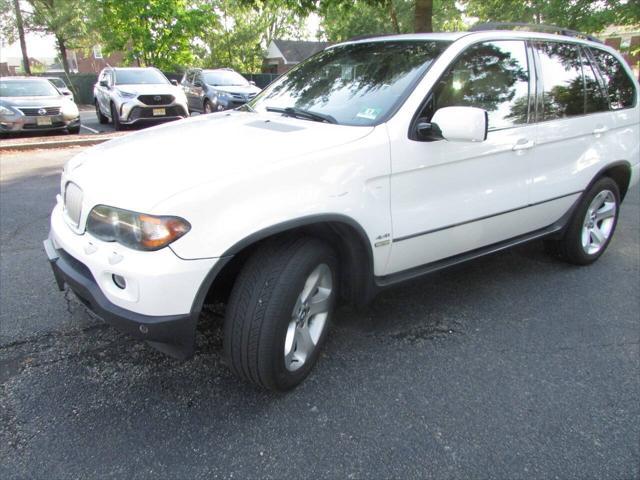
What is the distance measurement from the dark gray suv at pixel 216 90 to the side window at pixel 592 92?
34.9 feet

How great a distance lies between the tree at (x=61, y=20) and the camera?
2802 cm

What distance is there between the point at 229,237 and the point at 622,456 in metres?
1.95

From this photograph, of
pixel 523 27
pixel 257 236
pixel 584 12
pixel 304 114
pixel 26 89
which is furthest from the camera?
pixel 584 12

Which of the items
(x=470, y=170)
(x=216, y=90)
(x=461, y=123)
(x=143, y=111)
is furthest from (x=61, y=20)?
(x=461, y=123)

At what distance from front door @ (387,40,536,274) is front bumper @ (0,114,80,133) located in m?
10.6

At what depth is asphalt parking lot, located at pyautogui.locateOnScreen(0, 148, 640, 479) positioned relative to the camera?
209 centimetres

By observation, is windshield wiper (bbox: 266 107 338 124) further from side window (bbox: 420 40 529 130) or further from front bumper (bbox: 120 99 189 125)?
front bumper (bbox: 120 99 189 125)

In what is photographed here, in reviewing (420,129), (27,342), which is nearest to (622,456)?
(420,129)

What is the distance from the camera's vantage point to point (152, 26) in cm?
2450

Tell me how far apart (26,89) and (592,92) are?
12.0 metres

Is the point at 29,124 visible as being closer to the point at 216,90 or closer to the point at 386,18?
the point at 216,90

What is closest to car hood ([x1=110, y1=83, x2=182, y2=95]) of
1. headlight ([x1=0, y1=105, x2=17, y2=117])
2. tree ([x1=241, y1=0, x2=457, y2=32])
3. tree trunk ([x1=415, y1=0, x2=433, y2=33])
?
headlight ([x1=0, y1=105, x2=17, y2=117])

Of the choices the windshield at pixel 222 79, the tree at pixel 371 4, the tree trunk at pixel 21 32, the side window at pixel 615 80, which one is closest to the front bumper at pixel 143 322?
the side window at pixel 615 80

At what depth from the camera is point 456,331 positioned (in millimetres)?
3131
